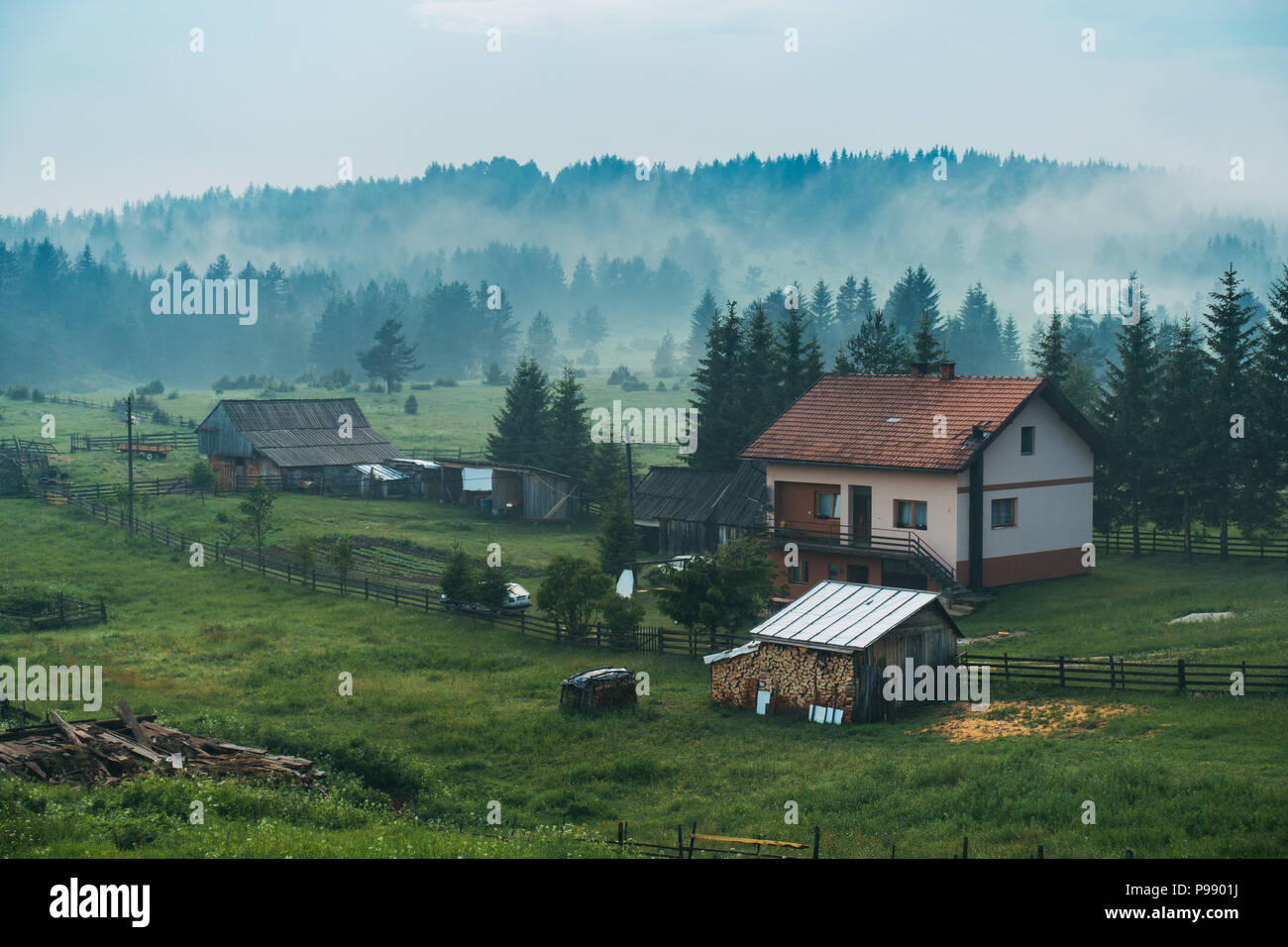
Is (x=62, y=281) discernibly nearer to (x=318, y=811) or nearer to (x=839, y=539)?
(x=839, y=539)

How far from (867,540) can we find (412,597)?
17.5 metres

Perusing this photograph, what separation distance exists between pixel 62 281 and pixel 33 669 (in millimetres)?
172510

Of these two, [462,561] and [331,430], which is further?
[331,430]

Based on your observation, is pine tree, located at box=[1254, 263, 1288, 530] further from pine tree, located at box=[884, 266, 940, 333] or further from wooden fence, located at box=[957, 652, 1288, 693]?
pine tree, located at box=[884, 266, 940, 333]

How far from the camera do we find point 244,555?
53.1 m

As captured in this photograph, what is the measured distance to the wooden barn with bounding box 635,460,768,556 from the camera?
182ft

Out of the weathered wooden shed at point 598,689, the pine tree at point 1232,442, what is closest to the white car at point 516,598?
the weathered wooden shed at point 598,689

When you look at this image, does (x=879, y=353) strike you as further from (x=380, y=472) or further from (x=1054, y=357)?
(x=380, y=472)

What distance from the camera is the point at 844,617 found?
32.6 meters

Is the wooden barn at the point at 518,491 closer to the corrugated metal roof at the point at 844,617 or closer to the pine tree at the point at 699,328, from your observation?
the corrugated metal roof at the point at 844,617

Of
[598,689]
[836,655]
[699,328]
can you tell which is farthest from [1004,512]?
[699,328]

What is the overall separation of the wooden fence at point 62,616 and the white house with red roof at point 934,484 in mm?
25107
